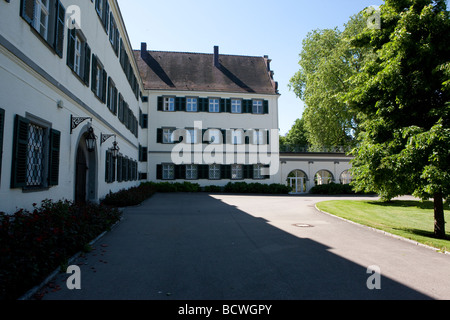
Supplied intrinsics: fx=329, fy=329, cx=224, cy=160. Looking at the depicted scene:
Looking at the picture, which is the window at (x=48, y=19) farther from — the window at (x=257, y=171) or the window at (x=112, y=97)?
the window at (x=257, y=171)

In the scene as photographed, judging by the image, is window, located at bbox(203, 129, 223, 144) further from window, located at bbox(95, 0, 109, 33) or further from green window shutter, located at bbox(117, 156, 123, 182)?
window, located at bbox(95, 0, 109, 33)

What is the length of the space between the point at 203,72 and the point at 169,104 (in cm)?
589

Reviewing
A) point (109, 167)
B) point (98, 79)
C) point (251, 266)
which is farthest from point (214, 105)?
point (251, 266)

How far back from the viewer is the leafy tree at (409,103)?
874cm

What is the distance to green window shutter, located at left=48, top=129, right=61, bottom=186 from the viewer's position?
855 cm

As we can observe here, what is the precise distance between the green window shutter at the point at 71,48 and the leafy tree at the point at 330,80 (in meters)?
23.7

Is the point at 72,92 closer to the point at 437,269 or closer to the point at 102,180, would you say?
the point at 102,180

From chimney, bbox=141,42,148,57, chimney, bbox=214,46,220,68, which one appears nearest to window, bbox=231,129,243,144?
chimney, bbox=214,46,220,68

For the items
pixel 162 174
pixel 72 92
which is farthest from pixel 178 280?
pixel 162 174

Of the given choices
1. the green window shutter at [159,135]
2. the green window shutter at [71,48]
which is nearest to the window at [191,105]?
the green window shutter at [159,135]

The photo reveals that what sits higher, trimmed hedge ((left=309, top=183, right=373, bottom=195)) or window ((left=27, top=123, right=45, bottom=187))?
window ((left=27, top=123, right=45, bottom=187))

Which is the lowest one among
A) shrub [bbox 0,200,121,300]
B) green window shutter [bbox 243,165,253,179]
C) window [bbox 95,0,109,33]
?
shrub [bbox 0,200,121,300]

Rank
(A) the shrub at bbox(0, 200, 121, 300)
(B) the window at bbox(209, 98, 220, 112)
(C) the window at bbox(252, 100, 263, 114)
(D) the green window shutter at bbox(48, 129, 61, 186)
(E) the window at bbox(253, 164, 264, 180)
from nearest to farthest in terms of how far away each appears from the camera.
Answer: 1. (A) the shrub at bbox(0, 200, 121, 300)
2. (D) the green window shutter at bbox(48, 129, 61, 186)
3. (B) the window at bbox(209, 98, 220, 112)
4. (E) the window at bbox(253, 164, 264, 180)
5. (C) the window at bbox(252, 100, 263, 114)

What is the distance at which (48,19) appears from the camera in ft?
27.4
